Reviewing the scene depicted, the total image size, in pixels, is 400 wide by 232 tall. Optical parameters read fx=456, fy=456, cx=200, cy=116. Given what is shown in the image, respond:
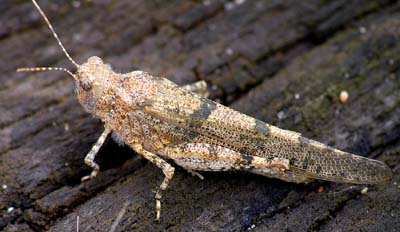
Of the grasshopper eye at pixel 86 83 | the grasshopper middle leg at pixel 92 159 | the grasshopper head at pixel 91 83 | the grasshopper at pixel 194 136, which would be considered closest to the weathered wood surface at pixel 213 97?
the grasshopper middle leg at pixel 92 159

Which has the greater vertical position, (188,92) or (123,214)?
(188,92)

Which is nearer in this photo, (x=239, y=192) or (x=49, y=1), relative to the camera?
(x=239, y=192)

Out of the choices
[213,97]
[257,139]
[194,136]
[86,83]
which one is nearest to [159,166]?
[194,136]

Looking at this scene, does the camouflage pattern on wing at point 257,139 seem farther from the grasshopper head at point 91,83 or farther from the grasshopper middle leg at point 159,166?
the grasshopper head at point 91,83

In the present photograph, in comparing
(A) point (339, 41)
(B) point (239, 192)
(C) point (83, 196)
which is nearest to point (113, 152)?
(C) point (83, 196)

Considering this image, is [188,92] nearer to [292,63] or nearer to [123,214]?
[123,214]

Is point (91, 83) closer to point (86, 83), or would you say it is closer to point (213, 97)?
point (86, 83)

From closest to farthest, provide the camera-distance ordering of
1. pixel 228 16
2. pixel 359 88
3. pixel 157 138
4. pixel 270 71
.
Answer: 1. pixel 157 138
2. pixel 359 88
3. pixel 270 71
4. pixel 228 16
